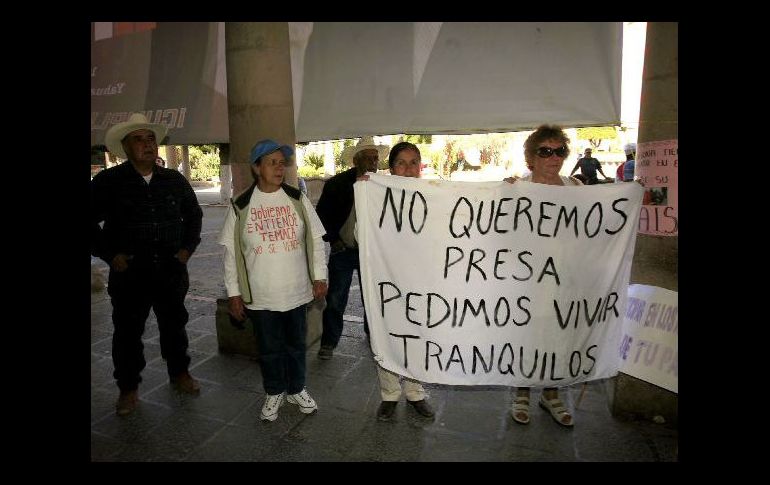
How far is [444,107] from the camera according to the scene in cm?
454

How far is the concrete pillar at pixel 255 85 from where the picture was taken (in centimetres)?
389

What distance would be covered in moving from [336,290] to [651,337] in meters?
2.45

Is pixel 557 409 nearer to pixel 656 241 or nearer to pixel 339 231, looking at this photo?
pixel 656 241

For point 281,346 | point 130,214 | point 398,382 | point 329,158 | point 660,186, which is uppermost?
point 329,158

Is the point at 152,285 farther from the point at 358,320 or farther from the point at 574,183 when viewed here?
the point at 574,183

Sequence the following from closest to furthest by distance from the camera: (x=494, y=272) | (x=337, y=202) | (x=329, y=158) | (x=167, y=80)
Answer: (x=494, y=272) < (x=337, y=202) < (x=167, y=80) < (x=329, y=158)

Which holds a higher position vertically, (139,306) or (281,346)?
(139,306)

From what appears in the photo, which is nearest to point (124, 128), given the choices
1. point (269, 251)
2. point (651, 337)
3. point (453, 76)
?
point (269, 251)

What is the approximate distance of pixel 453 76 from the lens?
180 inches

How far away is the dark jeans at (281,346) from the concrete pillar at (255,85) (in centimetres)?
144

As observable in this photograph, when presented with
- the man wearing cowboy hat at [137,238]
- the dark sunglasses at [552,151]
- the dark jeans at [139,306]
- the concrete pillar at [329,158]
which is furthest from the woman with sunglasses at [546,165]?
the concrete pillar at [329,158]

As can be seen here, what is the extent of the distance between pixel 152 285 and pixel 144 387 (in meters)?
0.96

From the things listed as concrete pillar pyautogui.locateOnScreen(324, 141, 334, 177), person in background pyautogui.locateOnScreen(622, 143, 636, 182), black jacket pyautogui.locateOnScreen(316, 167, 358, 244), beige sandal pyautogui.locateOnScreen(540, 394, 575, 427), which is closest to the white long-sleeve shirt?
black jacket pyautogui.locateOnScreen(316, 167, 358, 244)
